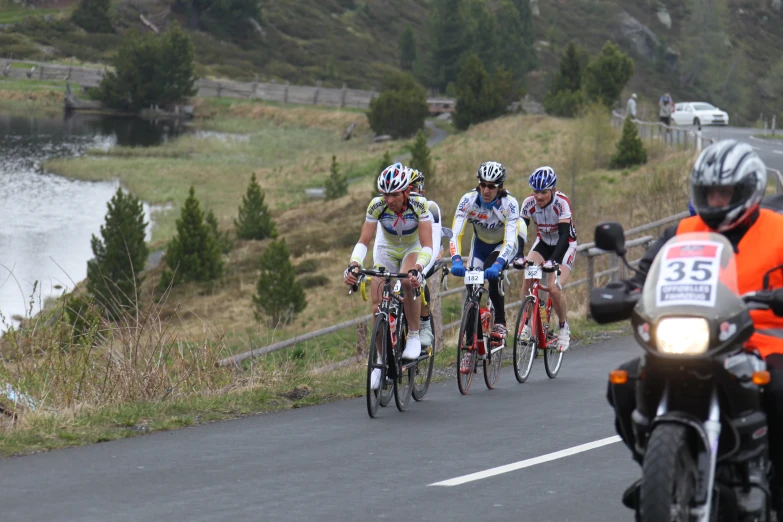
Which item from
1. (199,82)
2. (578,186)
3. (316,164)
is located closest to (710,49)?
(199,82)

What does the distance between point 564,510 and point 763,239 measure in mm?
2256

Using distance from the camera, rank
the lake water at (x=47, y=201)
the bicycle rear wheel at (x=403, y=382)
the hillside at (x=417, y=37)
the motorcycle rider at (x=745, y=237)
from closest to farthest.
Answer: the motorcycle rider at (x=745, y=237) → the bicycle rear wheel at (x=403, y=382) → the lake water at (x=47, y=201) → the hillside at (x=417, y=37)

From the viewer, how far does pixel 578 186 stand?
1678 inches

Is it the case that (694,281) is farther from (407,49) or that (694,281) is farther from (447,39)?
(407,49)

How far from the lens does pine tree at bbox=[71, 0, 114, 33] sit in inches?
4688

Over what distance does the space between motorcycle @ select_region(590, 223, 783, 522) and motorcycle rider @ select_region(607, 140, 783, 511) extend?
0.11 metres

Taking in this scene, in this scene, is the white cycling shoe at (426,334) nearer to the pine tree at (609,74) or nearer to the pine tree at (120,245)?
the pine tree at (120,245)

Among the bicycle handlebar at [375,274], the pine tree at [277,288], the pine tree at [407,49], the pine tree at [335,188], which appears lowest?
the pine tree at [277,288]

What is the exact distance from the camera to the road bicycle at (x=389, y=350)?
9.91m

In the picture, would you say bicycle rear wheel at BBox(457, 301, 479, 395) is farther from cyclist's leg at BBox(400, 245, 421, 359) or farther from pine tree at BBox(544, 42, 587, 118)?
pine tree at BBox(544, 42, 587, 118)

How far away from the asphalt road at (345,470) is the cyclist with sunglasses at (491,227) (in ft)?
5.32

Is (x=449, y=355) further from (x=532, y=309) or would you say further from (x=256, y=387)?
(x=256, y=387)

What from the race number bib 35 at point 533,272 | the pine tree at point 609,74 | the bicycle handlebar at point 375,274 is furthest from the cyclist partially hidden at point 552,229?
the pine tree at point 609,74

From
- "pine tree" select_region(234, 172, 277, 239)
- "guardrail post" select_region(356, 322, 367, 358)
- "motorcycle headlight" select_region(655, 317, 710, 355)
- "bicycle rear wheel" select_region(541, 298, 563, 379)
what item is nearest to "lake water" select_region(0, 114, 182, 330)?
"pine tree" select_region(234, 172, 277, 239)
